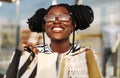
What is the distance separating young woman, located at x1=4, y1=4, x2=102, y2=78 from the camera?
5.69ft

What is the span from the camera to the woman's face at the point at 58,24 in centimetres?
180

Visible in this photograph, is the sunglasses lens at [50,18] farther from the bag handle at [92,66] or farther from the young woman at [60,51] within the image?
the bag handle at [92,66]

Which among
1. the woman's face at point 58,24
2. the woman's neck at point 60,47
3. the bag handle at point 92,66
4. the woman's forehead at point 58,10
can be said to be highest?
the woman's forehead at point 58,10

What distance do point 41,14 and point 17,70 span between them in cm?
36

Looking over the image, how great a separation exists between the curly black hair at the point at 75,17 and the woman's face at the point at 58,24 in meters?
0.05

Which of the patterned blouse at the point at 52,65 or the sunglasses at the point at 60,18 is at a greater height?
the sunglasses at the point at 60,18

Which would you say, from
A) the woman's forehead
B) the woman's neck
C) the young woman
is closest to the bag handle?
the young woman

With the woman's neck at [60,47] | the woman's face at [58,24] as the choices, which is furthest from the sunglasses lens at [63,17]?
the woman's neck at [60,47]

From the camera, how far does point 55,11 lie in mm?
1823

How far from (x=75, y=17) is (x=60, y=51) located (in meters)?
0.20

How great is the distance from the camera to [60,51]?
1.83 m

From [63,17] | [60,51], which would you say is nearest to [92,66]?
[60,51]

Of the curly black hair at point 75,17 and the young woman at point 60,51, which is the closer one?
the young woman at point 60,51

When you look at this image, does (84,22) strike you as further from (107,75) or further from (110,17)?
(110,17)
